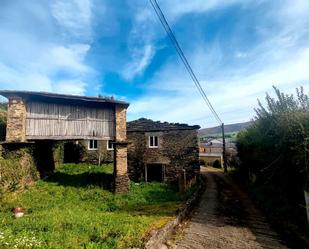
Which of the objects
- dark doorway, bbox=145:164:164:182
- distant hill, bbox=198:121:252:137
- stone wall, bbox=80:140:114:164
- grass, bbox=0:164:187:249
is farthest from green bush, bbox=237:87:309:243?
distant hill, bbox=198:121:252:137

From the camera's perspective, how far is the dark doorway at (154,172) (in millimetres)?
23312

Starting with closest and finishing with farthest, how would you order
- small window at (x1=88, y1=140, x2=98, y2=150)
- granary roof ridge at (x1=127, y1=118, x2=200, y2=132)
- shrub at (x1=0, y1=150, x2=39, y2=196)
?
1. shrub at (x1=0, y1=150, x2=39, y2=196)
2. granary roof ridge at (x1=127, y1=118, x2=200, y2=132)
3. small window at (x1=88, y1=140, x2=98, y2=150)

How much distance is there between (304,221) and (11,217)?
36.6 feet

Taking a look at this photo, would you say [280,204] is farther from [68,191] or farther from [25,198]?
[25,198]

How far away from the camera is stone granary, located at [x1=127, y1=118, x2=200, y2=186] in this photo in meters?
22.6

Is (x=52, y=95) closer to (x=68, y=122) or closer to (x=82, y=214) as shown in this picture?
(x=68, y=122)

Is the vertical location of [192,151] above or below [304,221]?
above

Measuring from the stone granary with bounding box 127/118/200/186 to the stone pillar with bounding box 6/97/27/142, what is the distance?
10.6 metres

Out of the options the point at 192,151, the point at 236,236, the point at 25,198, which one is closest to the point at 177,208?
the point at 236,236

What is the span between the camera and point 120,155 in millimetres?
16172

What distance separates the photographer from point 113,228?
795cm

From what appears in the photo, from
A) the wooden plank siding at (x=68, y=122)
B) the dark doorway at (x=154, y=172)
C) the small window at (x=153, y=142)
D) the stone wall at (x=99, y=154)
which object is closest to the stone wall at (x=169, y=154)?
the small window at (x=153, y=142)

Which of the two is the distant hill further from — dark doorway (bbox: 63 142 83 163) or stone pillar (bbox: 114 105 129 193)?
stone pillar (bbox: 114 105 129 193)

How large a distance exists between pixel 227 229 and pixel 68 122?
35.9ft
